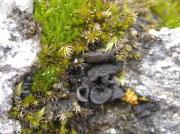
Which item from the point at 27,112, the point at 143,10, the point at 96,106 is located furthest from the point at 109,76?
the point at 143,10

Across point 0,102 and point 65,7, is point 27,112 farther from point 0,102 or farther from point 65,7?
point 65,7

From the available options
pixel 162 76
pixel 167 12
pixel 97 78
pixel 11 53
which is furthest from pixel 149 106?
pixel 167 12

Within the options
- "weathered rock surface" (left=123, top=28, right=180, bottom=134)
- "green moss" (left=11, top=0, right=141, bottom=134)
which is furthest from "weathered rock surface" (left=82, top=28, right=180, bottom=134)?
"green moss" (left=11, top=0, right=141, bottom=134)

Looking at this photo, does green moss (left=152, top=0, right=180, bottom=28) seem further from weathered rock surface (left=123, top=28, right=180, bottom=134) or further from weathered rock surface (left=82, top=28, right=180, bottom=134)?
weathered rock surface (left=82, top=28, right=180, bottom=134)

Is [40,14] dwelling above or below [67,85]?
above

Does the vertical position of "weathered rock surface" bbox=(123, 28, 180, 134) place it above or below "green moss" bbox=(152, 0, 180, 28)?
below

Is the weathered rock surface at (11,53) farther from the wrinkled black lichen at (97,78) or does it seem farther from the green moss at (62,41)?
the wrinkled black lichen at (97,78)

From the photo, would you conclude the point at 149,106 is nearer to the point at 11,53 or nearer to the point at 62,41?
the point at 62,41
